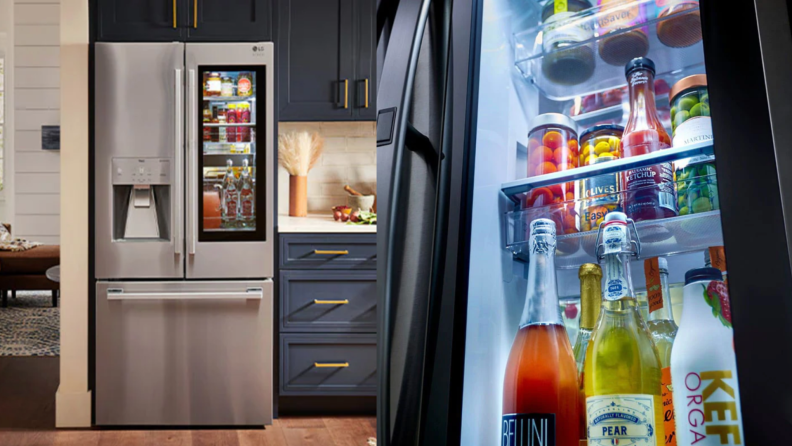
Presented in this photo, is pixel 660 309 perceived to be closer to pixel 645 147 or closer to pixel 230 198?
pixel 645 147

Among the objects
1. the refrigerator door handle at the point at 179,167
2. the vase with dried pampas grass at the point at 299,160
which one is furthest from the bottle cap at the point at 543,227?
the vase with dried pampas grass at the point at 299,160

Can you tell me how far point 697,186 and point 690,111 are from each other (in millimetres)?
81

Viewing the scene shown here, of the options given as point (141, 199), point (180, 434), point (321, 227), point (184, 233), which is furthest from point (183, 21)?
point (180, 434)

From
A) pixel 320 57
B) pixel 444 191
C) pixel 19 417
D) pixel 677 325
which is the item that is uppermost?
pixel 320 57

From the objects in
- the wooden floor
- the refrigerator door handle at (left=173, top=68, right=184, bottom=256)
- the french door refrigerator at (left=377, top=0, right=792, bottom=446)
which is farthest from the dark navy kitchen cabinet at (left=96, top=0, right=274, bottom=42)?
the french door refrigerator at (left=377, top=0, right=792, bottom=446)

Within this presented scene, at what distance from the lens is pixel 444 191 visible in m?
0.82

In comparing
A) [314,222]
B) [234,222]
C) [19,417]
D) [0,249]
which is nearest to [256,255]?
[234,222]

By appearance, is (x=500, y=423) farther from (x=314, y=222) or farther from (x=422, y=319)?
(x=314, y=222)

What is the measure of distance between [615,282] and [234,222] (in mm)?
2628

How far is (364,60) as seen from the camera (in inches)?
135

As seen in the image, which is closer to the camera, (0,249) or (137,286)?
(137,286)

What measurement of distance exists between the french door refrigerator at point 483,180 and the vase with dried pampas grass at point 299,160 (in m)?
2.81

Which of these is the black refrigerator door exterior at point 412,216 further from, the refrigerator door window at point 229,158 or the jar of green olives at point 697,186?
the refrigerator door window at point 229,158

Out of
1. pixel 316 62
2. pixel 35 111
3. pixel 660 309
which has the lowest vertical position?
pixel 660 309
